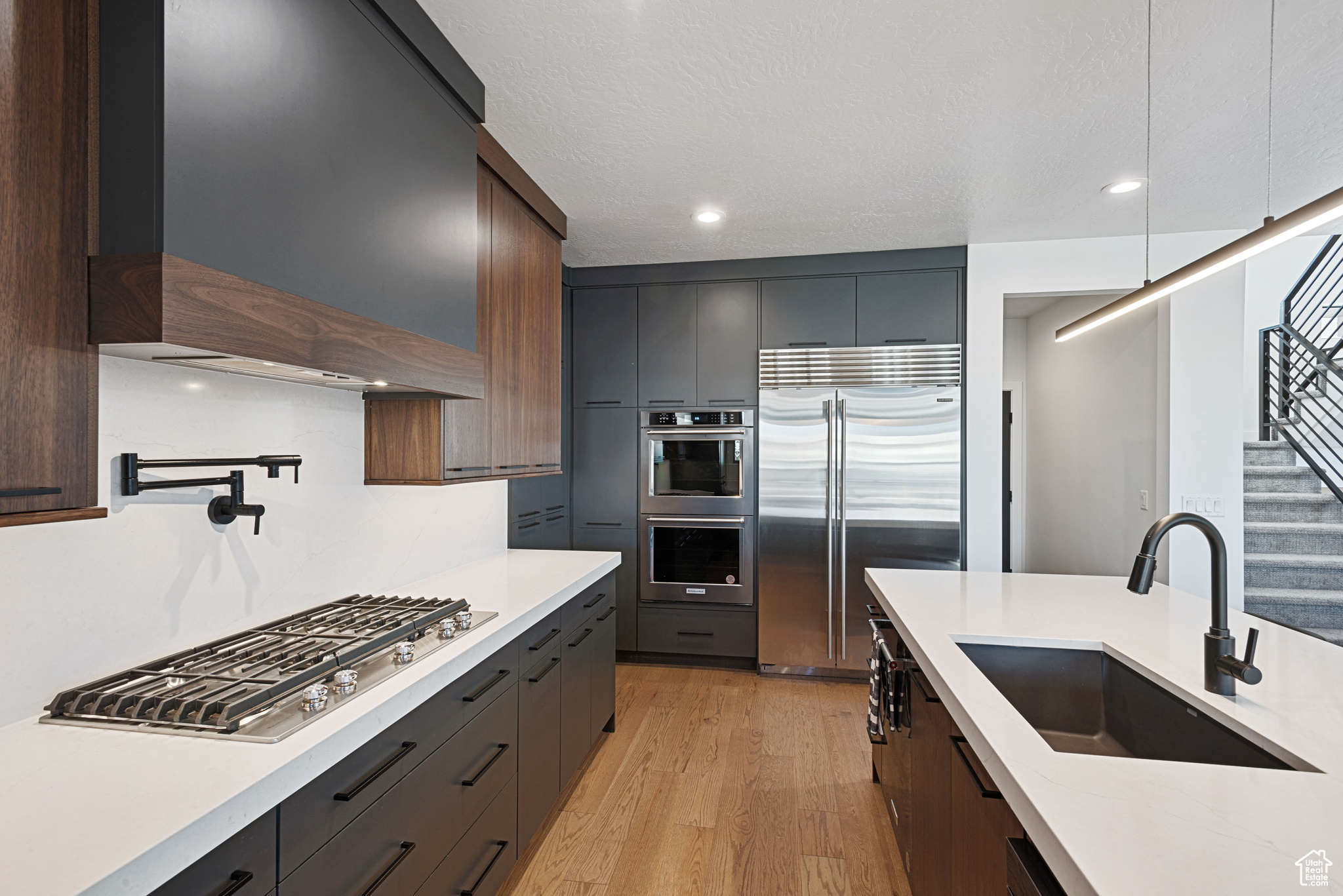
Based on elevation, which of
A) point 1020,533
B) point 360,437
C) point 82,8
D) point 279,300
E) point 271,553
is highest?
point 82,8

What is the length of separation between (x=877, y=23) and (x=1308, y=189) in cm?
256

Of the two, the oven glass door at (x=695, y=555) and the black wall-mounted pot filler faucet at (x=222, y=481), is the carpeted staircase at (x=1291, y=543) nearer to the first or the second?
the oven glass door at (x=695, y=555)

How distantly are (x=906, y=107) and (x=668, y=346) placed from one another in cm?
210

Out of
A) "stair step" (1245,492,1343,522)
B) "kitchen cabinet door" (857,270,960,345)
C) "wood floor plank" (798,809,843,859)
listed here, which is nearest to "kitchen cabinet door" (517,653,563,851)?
"wood floor plank" (798,809,843,859)

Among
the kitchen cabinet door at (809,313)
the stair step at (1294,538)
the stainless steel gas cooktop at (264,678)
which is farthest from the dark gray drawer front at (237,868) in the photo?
the stair step at (1294,538)

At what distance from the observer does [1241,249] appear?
147 centimetres

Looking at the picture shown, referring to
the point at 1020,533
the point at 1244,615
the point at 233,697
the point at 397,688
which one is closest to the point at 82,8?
the point at 233,697

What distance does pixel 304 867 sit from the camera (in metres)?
1.05

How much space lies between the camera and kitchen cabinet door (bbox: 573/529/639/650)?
4012 mm

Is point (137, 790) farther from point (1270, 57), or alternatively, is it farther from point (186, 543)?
point (1270, 57)

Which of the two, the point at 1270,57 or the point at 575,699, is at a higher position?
the point at 1270,57

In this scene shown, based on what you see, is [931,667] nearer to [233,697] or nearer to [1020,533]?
[233,697]

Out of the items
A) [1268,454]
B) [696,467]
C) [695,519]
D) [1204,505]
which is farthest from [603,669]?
[1268,454]

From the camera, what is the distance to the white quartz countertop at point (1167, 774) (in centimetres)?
74
